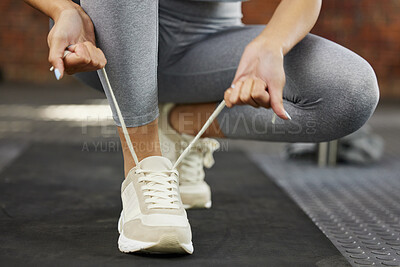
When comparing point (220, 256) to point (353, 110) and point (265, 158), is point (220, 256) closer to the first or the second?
point (353, 110)

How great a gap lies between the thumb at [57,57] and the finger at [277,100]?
1.00 ft

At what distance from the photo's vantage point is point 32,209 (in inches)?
42.9

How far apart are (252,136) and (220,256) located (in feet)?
1.14

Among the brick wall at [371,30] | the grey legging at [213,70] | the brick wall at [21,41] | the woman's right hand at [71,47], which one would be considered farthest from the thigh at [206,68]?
the brick wall at [21,41]

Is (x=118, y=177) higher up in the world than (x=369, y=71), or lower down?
lower down

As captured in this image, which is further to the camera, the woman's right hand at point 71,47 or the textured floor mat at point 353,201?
the textured floor mat at point 353,201

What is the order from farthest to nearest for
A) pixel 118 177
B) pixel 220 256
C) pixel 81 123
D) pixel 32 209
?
pixel 81 123 → pixel 118 177 → pixel 32 209 → pixel 220 256

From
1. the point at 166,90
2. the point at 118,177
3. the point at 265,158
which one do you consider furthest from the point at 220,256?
the point at 265,158

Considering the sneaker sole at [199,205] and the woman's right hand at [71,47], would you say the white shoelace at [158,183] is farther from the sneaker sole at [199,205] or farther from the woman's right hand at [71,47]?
the sneaker sole at [199,205]

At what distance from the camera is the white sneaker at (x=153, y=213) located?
780 millimetres

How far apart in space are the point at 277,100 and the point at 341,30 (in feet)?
13.1

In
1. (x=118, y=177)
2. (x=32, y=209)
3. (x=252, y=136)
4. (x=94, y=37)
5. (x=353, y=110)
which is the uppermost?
(x=94, y=37)

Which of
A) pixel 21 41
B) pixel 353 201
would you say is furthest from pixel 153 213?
pixel 21 41

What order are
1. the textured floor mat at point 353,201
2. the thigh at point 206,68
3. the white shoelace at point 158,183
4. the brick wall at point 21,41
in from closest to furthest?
the white shoelace at point 158,183
the textured floor mat at point 353,201
the thigh at point 206,68
the brick wall at point 21,41
